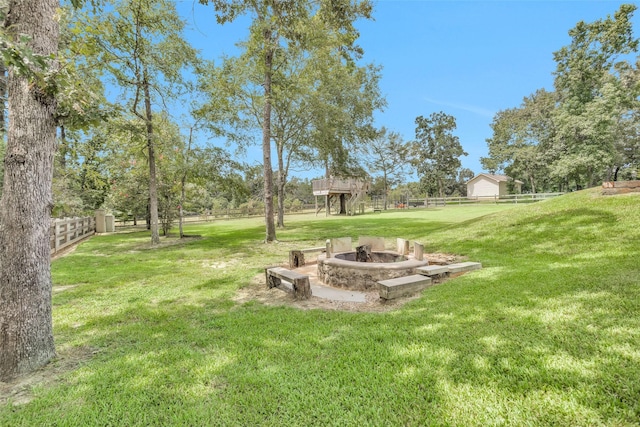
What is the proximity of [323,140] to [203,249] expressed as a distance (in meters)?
8.74

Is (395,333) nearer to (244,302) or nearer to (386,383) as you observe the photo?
(386,383)

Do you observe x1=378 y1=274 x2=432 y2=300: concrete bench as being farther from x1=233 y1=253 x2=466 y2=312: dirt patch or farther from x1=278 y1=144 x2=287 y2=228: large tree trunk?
x1=278 y1=144 x2=287 y2=228: large tree trunk

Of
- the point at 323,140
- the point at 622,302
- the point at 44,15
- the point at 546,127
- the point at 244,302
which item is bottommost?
the point at 244,302

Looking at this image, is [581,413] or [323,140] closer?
[581,413]

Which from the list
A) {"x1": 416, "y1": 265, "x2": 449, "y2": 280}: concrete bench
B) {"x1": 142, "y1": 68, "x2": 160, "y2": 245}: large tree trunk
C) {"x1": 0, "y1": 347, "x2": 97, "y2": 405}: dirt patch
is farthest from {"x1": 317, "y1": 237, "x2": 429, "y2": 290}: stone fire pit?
{"x1": 142, "y1": 68, "x2": 160, "y2": 245}: large tree trunk

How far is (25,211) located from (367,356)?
3.34 m

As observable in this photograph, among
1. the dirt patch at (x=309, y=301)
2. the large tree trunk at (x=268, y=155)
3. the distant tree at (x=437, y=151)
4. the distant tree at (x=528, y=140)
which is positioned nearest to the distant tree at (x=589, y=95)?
the distant tree at (x=528, y=140)

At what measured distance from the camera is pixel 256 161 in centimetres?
1656

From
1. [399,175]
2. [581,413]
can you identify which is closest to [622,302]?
[581,413]

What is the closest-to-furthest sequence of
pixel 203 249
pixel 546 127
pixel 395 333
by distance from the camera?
1. pixel 395 333
2. pixel 203 249
3. pixel 546 127

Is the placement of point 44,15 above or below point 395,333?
above

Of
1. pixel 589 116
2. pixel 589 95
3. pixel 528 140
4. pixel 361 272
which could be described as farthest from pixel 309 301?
pixel 528 140

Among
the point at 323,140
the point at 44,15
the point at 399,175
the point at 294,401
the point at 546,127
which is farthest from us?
the point at 399,175

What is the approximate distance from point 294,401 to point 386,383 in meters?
0.71
